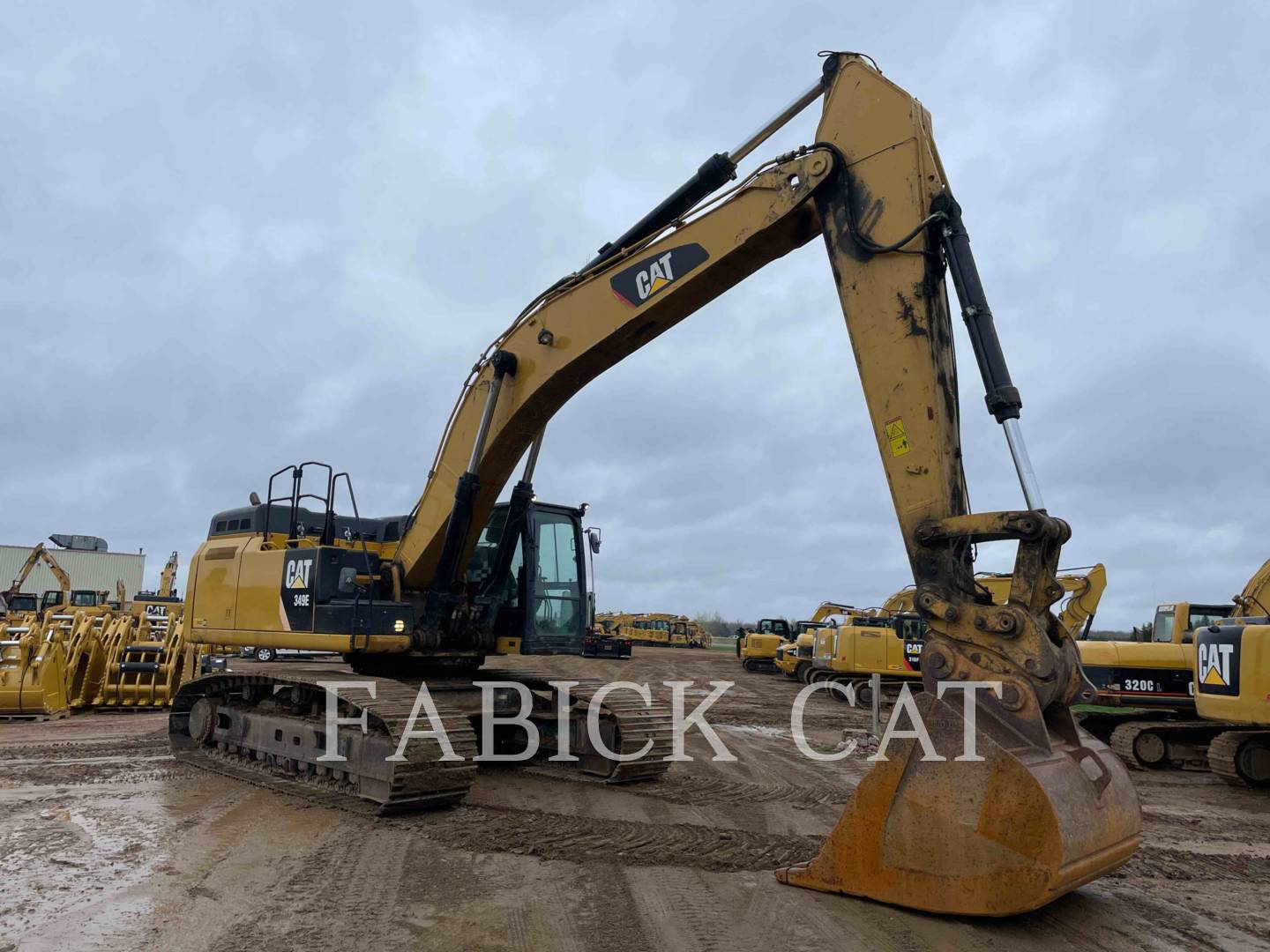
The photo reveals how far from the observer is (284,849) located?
6094mm

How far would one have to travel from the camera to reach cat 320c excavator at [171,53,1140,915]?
14.3ft

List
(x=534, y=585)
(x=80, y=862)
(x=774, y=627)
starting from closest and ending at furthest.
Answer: (x=80, y=862)
(x=534, y=585)
(x=774, y=627)

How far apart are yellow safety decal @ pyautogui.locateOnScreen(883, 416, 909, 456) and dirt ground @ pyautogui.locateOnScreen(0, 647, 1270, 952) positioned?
93.5 inches

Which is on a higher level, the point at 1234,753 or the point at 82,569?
the point at 82,569

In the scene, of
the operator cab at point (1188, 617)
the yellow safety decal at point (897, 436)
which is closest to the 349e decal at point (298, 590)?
the yellow safety decal at point (897, 436)

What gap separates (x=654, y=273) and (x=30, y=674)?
1176 cm

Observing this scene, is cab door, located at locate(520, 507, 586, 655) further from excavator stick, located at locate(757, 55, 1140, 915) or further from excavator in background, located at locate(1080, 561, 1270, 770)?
excavator in background, located at locate(1080, 561, 1270, 770)

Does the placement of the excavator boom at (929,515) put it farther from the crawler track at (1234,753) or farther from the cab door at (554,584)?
the crawler track at (1234,753)

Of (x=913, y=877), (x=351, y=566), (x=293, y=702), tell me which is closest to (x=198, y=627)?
(x=293, y=702)

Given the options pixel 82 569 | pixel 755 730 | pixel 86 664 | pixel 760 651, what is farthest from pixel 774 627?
pixel 82 569

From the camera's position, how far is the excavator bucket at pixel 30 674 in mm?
12984

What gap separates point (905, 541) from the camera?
4.98 m

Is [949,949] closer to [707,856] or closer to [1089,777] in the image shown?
[1089,777]

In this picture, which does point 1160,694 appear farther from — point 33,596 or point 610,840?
point 33,596
